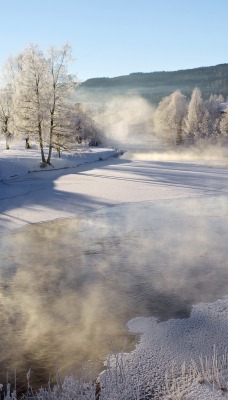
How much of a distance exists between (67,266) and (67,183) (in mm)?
15796

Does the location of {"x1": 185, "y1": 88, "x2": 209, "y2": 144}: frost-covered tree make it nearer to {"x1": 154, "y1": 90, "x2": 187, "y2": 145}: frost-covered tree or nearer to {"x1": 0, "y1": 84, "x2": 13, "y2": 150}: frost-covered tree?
{"x1": 154, "y1": 90, "x2": 187, "y2": 145}: frost-covered tree

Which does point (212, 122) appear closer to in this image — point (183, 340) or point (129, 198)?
point (129, 198)

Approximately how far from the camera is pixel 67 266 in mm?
10172

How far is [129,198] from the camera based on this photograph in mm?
19984

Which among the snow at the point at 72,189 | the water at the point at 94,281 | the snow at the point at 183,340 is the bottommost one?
the snow at the point at 183,340

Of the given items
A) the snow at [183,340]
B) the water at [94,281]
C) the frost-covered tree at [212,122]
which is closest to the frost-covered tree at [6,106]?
the water at [94,281]

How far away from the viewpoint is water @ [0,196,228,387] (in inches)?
248

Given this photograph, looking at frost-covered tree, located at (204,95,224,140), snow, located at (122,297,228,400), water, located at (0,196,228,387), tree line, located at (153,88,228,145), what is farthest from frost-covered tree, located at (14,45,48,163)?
frost-covered tree, located at (204,95,224,140)

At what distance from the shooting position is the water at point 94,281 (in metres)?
6.31

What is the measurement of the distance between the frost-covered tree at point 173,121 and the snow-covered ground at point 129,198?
101 feet

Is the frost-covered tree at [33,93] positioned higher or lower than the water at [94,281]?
higher

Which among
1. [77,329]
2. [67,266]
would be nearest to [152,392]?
[77,329]

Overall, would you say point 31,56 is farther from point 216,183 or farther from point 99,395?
point 99,395

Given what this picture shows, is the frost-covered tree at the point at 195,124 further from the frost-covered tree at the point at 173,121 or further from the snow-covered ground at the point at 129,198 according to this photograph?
the snow-covered ground at the point at 129,198
